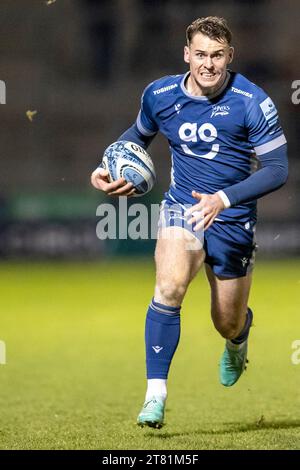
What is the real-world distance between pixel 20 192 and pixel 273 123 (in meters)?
11.2

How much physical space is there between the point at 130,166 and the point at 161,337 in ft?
3.01

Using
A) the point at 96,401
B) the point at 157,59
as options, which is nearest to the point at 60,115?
the point at 157,59

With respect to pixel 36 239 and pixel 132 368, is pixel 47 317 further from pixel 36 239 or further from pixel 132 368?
pixel 36 239

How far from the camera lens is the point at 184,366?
7.93m

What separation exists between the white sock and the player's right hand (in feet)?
3.19

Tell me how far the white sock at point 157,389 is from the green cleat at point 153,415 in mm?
50

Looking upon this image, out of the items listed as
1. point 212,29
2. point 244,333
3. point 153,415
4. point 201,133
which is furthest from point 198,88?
point 153,415

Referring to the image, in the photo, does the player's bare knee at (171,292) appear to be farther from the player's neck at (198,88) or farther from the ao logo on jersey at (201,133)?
the player's neck at (198,88)

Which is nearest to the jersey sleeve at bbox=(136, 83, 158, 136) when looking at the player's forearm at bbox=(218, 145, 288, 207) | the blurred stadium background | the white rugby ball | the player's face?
the white rugby ball

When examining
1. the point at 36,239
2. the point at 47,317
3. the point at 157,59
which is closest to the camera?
the point at 47,317

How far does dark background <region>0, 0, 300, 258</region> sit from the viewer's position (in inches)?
662

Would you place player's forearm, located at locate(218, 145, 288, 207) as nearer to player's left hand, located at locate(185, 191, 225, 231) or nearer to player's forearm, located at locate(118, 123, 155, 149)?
player's left hand, located at locate(185, 191, 225, 231)

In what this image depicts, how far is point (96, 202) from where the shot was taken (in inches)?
611

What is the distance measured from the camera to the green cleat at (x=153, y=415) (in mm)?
4980
